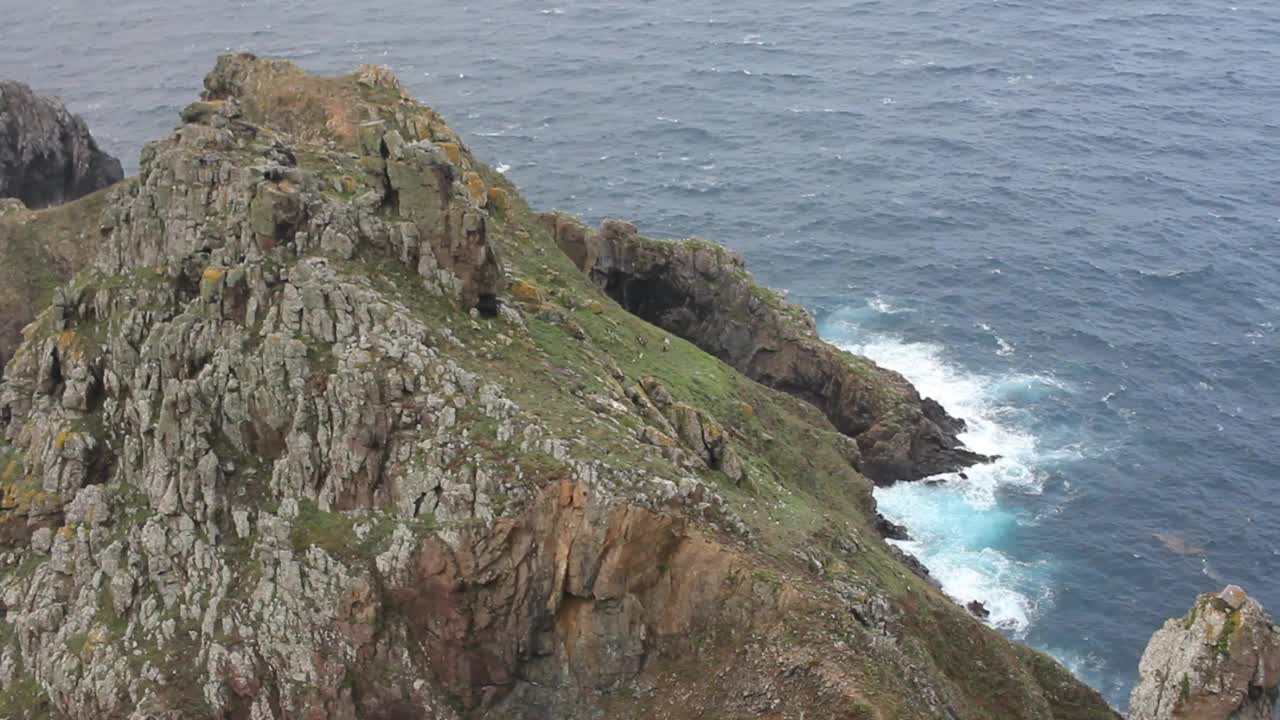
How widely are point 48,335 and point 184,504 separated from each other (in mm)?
13815

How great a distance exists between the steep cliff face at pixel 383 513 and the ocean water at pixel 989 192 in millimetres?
30208

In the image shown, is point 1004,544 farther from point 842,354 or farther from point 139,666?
point 139,666

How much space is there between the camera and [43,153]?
119438 millimetres

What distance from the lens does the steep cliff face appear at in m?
48.4

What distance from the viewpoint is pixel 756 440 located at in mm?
70188

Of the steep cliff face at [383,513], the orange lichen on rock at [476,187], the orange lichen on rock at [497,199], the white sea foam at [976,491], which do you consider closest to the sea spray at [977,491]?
the white sea foam at [976,491]

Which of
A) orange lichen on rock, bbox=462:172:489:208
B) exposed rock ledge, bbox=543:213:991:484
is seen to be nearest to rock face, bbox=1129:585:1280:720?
exposed rock ledge, bbox=543:213:991:484

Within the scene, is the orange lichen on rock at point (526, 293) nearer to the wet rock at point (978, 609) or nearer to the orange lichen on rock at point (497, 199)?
the orange lichen on rock at point (497, 199)

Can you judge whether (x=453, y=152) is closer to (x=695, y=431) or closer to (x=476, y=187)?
(x=476, y=187)

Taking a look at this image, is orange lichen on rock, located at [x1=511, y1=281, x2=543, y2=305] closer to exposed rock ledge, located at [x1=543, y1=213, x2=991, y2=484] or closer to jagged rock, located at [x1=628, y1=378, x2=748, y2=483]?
jagged rock, located at [x1=628, y1=378, x2=748, y2=483]

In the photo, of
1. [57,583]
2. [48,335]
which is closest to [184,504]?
[57,583]

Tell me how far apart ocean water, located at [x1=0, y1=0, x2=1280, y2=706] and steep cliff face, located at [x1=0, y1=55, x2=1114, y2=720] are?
30.2m

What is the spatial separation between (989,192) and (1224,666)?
306 ft

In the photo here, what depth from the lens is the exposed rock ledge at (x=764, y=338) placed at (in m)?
89.6
